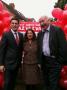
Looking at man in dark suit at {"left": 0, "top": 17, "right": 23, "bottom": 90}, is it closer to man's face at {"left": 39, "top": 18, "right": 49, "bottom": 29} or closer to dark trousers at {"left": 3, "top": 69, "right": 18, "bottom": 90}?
dark trousers at {"left": 3, "top": 69, "right": 18, "bottom": 90}

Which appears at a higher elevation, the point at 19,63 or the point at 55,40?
the point at 55,40

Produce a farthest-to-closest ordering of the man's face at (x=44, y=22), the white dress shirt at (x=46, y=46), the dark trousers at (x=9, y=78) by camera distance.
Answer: the dark trousers at (x=9, y=78)
the white dress shirt at (x=46, y=46)
the man's face at (x=44, y=22)

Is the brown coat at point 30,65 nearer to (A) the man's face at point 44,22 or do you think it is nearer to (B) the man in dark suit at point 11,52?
(B) the man in dark suit at point 11,52

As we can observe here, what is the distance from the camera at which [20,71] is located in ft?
25.4

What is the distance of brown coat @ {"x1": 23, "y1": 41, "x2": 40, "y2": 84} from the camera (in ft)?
24.7

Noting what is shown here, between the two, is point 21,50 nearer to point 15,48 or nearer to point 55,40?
point 15,48

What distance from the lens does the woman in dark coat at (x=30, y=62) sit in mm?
7535

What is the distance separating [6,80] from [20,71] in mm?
362

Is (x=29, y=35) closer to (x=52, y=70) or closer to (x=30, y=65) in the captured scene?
(x=30, y=65)

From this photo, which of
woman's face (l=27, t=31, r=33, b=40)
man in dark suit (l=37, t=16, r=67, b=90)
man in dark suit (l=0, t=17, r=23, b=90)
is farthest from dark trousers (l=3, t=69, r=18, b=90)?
woman's face (l=27, t=31, r=33, b=40)

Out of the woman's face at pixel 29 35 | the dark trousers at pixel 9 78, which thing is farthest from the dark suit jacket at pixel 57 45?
the dark trousers at pixel 9 78

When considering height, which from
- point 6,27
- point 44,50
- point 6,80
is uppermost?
point 6,27

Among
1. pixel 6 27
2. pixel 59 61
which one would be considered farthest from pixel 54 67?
pixel 6 27

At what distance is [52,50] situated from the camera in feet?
23.9
